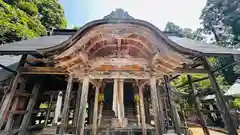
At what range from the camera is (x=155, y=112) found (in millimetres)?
3639

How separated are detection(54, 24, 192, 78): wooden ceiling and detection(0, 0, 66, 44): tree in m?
10.9

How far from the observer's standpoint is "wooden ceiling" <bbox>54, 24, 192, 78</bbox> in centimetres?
356

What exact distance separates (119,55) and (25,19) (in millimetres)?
15177

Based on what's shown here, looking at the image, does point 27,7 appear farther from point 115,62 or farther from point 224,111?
point 224,111

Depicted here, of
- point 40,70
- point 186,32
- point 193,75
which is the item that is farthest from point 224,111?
point 186,32

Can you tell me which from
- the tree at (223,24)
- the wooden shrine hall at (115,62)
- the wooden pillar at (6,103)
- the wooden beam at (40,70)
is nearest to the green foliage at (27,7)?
the wooden shrine hall at (115,62)

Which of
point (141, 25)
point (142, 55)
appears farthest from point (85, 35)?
point (142, 55)

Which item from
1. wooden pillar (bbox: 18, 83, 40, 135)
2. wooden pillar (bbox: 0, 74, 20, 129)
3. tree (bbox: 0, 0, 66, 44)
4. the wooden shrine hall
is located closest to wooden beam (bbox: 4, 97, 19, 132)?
the wooden shrine hall

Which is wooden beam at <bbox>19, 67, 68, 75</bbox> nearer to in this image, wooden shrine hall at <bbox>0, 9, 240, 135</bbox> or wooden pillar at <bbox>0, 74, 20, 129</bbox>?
wooden shrine hall at <bbox>0, 9, 240, 135</bbox>

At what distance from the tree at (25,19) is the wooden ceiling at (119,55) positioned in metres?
10.9

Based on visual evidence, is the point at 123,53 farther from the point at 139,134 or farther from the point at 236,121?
the point at 236,121

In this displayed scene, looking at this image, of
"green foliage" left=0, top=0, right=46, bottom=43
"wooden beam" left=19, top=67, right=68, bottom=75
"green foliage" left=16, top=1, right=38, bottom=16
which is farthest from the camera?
"green foliage" left=16, top=1, right=38, bottom=16

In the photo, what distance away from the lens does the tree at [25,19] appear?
1112 centimetres

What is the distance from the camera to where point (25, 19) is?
45.4 feet
